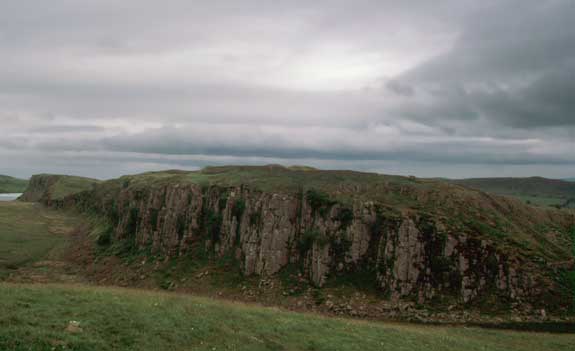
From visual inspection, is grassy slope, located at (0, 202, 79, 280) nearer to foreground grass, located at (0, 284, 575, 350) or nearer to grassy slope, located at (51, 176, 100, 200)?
grassy slope, located at (51, 176, 100, 200)

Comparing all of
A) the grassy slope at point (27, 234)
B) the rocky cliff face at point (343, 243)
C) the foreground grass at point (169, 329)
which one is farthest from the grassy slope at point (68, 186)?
the foreground grass at point (169, 329)

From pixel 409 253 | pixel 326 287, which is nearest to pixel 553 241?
pixel 409 253

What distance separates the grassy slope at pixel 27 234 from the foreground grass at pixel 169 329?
116 feet

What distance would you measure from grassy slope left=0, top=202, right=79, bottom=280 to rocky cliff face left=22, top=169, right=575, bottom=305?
14413 mm

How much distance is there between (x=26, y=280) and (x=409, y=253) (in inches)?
1917

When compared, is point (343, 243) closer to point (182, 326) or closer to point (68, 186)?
point (182, 326)

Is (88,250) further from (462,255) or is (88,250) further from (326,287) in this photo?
(462,255)

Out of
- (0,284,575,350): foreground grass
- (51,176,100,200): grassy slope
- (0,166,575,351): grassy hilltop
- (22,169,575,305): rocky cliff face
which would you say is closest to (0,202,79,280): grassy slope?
(0,166,575,351): grassy hilltop

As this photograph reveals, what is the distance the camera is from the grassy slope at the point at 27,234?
56.7 metres

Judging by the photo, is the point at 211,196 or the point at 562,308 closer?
the point at 562,308

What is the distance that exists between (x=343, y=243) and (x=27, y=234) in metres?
61.2

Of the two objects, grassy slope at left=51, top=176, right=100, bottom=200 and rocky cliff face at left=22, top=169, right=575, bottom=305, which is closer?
rocky cliff face at left=22, top=169, right=575, bottom=305

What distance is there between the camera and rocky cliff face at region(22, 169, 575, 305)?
4462 cm

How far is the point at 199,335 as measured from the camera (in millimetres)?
21203
